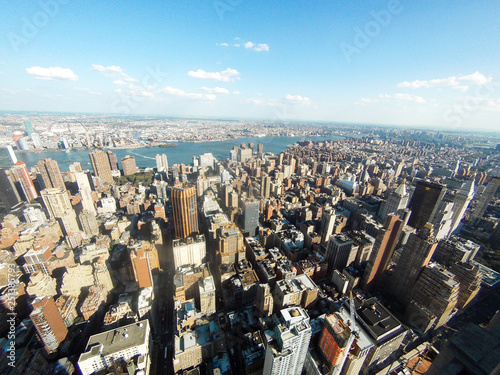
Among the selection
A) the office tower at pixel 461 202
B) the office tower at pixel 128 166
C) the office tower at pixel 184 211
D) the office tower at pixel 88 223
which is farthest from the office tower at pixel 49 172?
the office tower at pixel 461 202

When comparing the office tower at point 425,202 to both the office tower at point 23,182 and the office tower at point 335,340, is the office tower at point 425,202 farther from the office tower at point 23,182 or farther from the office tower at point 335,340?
the office tower at point 23,182

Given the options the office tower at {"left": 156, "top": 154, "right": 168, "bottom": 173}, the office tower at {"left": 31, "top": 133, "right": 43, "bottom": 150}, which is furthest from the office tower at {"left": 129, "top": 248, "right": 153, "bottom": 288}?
the office tower at {"left": 31, "top": 133, "right": 43, "bottom": 150}

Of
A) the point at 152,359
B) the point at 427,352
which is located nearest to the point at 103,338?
the point at 152,359

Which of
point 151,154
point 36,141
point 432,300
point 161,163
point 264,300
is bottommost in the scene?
point 151,154

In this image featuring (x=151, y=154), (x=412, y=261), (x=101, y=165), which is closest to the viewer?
(x=412, y=261)

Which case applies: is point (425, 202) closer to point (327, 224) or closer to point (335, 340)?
point (327, 224)

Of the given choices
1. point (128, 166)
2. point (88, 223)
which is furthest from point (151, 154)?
point (88, 223)
